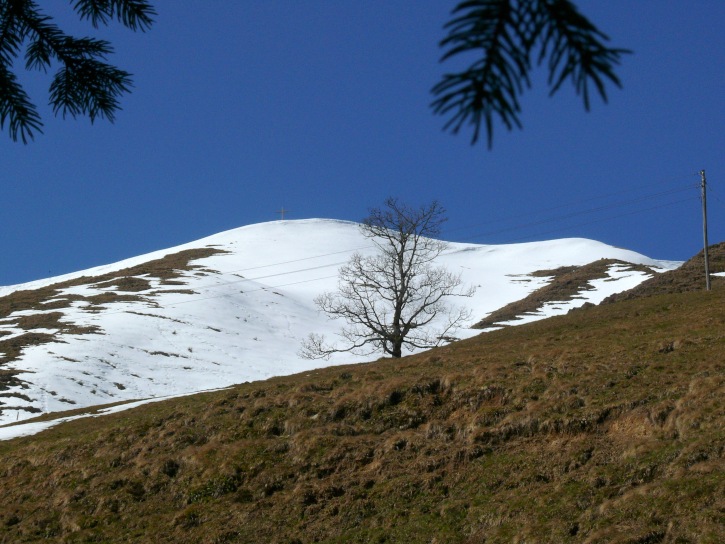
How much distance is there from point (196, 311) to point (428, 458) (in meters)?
63.6

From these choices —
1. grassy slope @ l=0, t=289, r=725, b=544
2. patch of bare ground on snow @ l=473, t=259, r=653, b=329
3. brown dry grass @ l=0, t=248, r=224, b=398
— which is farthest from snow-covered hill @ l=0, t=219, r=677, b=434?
grassy slope @ l=0, t=289, r=725, b=544

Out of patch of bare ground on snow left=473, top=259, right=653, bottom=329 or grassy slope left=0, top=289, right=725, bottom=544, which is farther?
patch of bare ground on snow left=473, top=259, right=653, bottom=329

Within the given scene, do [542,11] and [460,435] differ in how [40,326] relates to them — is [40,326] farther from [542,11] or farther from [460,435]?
[542,11]

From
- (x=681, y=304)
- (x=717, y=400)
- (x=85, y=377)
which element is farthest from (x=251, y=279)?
(x=717, y=400)

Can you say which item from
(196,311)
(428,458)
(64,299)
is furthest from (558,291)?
Answer: (428,458)

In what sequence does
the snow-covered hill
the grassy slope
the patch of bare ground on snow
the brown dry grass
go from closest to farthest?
the grassy slope → the snow-covered hill → the brown dry grass → the patch of bare ground on snow

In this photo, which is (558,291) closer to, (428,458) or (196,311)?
(196,311)

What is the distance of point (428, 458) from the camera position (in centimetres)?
1955

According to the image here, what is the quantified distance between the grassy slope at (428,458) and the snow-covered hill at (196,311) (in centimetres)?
2393

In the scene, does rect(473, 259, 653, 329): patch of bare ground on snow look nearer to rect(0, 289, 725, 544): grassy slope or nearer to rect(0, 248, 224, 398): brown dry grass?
rect(0, 248, 224, 398): brown dry grass

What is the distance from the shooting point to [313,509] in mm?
18516

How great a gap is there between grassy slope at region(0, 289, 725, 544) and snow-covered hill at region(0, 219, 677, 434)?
78.5 feet

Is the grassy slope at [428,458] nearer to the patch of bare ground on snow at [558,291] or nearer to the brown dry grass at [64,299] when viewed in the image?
the brown dry grass at [64,299]

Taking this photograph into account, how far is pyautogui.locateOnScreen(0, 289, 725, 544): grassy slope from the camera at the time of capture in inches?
594
